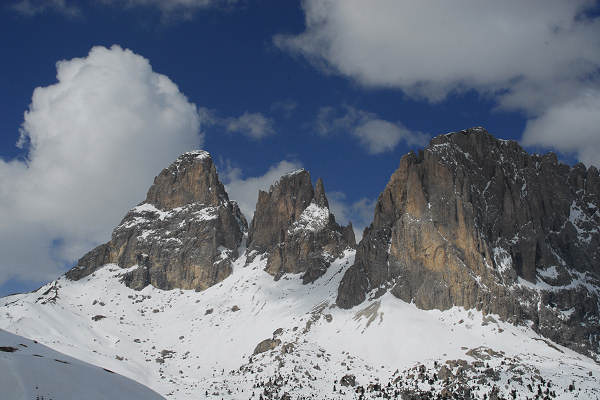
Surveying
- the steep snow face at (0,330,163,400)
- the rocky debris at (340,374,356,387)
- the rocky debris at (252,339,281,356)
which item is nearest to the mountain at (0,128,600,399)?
the rocky debris at (340,374,356,387)

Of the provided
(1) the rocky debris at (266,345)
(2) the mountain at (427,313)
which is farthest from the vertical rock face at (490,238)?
(1) the rocky debris at (266,345)

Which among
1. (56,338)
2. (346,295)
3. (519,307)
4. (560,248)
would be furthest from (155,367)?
(560,248)

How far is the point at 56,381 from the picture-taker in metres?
30.3

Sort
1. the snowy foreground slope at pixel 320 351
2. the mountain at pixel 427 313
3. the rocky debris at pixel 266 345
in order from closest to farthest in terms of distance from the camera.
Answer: the snowy foreground slope at pixel 320 351 → the mountain at pixel 427 313 → the rocky debris at pixel 266 345

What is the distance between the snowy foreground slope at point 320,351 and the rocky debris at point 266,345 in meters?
0.41

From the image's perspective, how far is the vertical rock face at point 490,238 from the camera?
151000 millimetres

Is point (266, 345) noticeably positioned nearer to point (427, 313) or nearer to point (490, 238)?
point (427, 313)

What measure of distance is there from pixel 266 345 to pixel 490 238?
76341 mm

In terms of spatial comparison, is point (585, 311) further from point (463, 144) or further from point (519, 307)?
point (463, 144)

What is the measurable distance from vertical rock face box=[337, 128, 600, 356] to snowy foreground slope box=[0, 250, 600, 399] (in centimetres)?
788

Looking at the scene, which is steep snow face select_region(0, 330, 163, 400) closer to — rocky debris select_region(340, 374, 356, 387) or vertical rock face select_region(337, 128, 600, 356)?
rocky debris select_region(340, 374, 356, 387)

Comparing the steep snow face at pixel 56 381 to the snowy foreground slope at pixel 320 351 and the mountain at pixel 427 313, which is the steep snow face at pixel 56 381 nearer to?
the snowy foreground slope at pixel 320 351

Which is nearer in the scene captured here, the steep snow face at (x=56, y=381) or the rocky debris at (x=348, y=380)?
the steep snow face at (x=56, y=381)

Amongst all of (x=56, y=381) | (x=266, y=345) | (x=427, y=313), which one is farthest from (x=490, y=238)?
(x=56, y=381)
